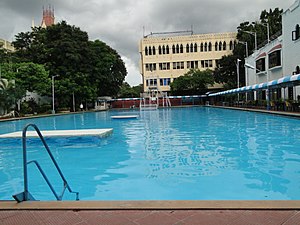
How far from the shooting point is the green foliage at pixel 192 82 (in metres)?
52.9

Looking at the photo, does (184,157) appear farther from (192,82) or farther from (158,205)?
(192,82)

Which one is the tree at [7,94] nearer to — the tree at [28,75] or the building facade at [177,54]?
the tree at [28,75]

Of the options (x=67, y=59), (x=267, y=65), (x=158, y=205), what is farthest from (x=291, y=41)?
(x=158, y=205)

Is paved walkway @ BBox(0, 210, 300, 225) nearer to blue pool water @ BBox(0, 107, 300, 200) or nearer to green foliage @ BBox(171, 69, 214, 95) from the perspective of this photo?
blue pool water @ BBox(0, 107, 300, 200)

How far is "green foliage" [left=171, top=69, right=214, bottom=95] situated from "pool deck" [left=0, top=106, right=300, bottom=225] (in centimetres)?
5056

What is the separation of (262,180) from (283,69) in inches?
1028

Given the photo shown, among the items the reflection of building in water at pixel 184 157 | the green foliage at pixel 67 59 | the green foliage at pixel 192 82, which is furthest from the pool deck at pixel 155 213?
the green foliage at pixel 192 82

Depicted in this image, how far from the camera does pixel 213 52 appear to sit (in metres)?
58.1

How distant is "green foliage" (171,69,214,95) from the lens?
2083 inches

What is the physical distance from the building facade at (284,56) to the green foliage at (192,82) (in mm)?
15508

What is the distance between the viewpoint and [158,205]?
3.24 metres

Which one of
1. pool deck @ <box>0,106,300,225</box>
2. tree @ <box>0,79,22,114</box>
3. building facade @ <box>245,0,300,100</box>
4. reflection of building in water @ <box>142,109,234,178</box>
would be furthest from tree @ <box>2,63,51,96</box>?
pool deck @ <box>0,106,300,225</box>

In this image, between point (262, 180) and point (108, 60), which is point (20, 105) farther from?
point (262, 180)

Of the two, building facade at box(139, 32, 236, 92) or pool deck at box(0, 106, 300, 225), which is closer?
pool deck at box(0, 106, 300, 225)
